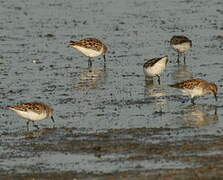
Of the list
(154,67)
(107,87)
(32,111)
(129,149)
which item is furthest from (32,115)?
(154,67)

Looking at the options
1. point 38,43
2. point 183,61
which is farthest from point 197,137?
point 38,43

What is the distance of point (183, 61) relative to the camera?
2677cm

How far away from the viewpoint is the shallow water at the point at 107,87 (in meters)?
15.1

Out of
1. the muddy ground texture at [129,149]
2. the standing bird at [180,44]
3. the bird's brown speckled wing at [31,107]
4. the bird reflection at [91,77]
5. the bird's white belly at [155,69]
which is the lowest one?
the muddy ground texture at [129,149]

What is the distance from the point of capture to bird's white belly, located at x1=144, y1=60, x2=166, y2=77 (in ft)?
76.0

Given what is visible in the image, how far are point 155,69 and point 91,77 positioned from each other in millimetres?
2135

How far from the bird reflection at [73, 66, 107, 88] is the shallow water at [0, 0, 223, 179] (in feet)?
0.09

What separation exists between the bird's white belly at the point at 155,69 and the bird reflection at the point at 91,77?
4.29 feet

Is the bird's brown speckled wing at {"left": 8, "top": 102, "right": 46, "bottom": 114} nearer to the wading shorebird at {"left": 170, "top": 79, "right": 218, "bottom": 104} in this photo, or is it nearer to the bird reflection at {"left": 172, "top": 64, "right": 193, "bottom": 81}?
the wading shorebird at {"left": 170, "top": 79, "right": 218, "bottom": 104}

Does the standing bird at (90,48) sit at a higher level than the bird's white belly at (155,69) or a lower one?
higher

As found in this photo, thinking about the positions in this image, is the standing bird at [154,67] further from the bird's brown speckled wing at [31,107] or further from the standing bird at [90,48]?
the bird's brown speckled wing at [31,107]

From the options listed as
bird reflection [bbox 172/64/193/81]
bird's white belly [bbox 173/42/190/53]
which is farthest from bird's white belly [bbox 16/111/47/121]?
bird's white belly [bbox 173/42/190/53]

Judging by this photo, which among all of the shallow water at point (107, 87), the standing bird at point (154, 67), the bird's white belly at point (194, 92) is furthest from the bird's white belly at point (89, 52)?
the bird's white belly at point (194, 92)

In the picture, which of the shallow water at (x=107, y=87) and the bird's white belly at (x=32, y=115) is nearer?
the shallow water at (x=107, y=87)
